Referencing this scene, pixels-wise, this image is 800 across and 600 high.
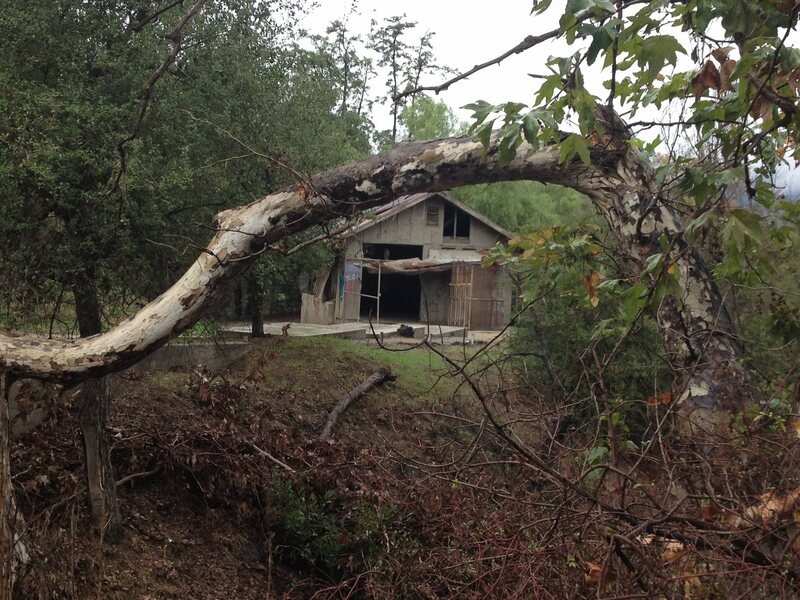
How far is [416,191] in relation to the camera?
512cm

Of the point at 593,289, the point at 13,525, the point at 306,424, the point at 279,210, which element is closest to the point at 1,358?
the point at 13,525

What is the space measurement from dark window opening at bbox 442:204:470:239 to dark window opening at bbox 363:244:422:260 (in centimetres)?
134

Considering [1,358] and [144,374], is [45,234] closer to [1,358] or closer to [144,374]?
[1,358]

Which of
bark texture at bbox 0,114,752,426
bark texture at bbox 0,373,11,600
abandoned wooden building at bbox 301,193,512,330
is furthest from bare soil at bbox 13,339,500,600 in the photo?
abandoned wooden building at bbox 301,193,512,330

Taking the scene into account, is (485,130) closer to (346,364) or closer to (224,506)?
(224,506)

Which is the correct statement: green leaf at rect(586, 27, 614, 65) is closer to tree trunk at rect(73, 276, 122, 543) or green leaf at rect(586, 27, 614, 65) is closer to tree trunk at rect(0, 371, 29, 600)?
tree trunk at rect(0, 371, 29, 600)

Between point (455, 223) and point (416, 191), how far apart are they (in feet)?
83.0

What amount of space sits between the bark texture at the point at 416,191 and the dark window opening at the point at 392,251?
25.5 meters

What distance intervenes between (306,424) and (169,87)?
223 inches


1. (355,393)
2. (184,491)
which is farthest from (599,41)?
(355,393)

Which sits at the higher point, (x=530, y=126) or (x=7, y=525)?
(x=530, y=126)

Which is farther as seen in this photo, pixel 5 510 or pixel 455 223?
pixel 455 223

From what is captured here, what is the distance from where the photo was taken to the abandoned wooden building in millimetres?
28359

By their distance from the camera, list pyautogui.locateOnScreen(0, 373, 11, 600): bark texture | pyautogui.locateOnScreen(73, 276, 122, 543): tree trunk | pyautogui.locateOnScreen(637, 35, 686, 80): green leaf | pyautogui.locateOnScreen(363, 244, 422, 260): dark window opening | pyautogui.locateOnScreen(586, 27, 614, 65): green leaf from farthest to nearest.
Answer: pyautogui.locateOnScreen(363, 244, 422, 260): dark window opening < pyautogui.locateOnScreen(73, 276, 122, 543): tree trunk < pyautogui.locateOnScreen(0, 373, 11, 600): bark texture < pyautogui.locateOnScreen(637, 35, 686, 80): green leaf < pyautogui.locateOnScreen(586, 27, 614, 65): green leaf
